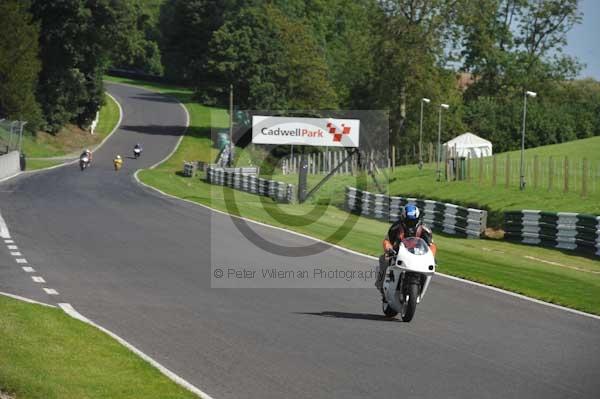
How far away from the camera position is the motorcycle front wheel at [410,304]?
13914 millimetres

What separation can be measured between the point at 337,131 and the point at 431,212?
13.2 m

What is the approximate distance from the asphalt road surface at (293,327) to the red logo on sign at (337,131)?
2289 cm

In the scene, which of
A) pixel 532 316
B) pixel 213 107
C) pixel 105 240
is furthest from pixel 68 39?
pixel 532 316

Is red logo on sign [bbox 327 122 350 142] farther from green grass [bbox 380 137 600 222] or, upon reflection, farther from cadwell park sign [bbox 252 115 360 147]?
green grass [bbox 380 137 600 222]

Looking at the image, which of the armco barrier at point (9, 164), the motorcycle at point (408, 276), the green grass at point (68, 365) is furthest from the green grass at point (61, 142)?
Answer: the green grass at point (68, 365)

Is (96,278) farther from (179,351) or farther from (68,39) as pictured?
(68,39)

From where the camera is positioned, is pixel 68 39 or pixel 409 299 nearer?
pixel 409 299

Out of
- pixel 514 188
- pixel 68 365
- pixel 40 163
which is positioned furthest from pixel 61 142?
pixel 68 365

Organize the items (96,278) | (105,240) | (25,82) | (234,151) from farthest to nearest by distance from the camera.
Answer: (234,151) < (25,82) < (105,240) < (96,278)

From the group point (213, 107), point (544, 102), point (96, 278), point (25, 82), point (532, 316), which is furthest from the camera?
point (213, 107)

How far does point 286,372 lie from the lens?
10.6 meters

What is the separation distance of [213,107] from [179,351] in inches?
4401

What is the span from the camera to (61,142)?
8919 centimetres

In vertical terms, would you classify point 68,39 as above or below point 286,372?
above
